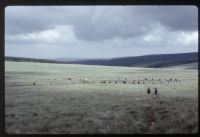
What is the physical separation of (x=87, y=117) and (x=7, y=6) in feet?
7.76

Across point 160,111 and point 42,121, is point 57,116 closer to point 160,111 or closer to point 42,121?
point 42,121

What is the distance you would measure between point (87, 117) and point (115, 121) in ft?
1.86

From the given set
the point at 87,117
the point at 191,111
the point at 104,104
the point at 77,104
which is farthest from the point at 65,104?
the point at 191,111

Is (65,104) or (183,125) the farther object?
(65,104)

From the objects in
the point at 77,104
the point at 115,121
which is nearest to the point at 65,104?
the point at 77,104

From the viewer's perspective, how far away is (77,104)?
6.48 metres

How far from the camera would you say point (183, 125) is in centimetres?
418

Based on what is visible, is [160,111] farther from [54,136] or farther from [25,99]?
[25,99]

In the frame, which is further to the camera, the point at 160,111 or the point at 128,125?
the point at 160,111
